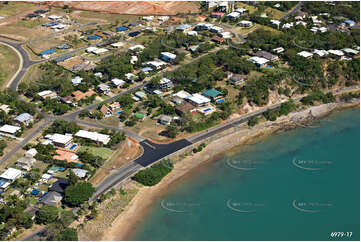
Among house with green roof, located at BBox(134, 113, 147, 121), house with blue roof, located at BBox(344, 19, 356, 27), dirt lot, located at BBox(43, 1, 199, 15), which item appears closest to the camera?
house with green roof, located at BBox(134, 113, 147, 121)

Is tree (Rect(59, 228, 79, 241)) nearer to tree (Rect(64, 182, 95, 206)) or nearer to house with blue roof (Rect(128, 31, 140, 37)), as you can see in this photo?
tree (Rect(64, 182, 95, 206))

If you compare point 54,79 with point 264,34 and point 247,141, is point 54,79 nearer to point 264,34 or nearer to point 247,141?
point 247,141

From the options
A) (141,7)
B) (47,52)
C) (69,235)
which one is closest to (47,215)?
(69,235)

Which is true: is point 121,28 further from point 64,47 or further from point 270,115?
point 270,115

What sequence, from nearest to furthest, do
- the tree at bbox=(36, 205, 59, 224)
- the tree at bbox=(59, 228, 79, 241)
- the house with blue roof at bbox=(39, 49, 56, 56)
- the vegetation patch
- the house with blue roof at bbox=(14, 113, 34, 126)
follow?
1. the tree at bbox=(59, 228, 79, 241)
2. the tree at bbox=(36, 205, 59, 224)
3. the vegetation patch
4. the house with blue roof at bbox=(14, 113, 34, 126)
5. the house with blue roof at bbox=(39, 49, 56, 56)

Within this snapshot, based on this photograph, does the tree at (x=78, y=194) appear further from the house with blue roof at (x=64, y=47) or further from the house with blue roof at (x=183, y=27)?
the house with blue roof at (x=183, y=27)

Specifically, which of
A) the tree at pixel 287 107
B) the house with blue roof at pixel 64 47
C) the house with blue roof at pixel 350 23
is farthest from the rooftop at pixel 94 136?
the house with blue roof at pixel 350 23

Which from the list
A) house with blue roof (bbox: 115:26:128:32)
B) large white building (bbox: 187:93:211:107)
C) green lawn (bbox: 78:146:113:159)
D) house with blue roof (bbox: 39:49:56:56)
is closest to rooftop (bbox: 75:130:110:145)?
green lawn (bbox: 78:146:113:159)

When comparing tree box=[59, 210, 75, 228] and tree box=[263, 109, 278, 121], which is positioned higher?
tree box=[263, 109, 278, 121]
